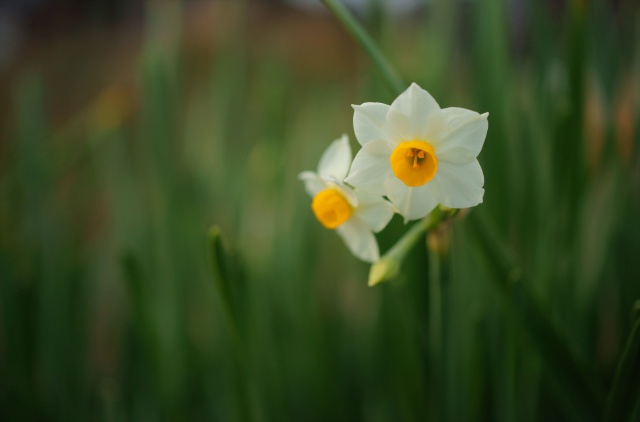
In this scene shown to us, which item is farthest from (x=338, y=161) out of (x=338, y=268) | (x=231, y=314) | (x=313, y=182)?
(x=338, y=268)

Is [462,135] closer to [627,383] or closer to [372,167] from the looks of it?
[372,167]

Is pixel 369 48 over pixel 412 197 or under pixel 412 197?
over

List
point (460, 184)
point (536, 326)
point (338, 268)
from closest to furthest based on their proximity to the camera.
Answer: point (460, 184), point (536, 326), point (338, 268)

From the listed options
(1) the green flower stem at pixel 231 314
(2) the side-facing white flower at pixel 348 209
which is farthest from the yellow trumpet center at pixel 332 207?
(1) the green flower stem at pixel 231 314

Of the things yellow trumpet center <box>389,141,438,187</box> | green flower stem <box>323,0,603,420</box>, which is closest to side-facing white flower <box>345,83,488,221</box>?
yellow trumpet center <box>389,141,438,187</box>

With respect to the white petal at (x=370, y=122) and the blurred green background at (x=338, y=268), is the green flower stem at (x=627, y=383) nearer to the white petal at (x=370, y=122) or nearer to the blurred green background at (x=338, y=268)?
the blurred green background at (x=338, y=268)

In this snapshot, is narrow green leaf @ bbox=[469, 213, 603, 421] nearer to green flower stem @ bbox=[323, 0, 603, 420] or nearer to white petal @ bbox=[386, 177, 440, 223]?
green flower stem @ bbox=[323, 0, 603, 420]

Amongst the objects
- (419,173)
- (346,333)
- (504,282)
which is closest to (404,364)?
(504,282)

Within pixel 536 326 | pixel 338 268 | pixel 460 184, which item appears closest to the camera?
pixel 460 184
